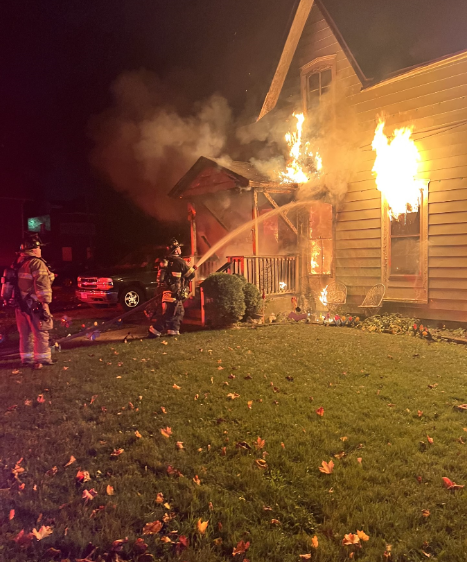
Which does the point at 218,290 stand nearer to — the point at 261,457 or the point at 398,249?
the point at 398,249

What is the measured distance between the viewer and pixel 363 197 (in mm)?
11070

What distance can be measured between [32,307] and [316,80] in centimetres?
947

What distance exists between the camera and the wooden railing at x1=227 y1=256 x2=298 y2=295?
37.8 feet

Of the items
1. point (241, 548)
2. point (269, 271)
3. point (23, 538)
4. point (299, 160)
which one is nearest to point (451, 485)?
point (241, 548)

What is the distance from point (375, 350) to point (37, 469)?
5.65 metres

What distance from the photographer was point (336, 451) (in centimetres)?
401

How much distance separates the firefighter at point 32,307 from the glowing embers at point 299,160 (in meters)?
7.46

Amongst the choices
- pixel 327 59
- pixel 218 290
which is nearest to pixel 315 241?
pixel 218 290

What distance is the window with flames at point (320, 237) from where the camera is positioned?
40.4ft

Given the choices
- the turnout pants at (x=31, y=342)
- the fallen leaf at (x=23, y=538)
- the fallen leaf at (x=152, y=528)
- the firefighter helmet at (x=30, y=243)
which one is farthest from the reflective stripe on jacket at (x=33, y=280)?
the fallen leaf at (x=152, y=528)

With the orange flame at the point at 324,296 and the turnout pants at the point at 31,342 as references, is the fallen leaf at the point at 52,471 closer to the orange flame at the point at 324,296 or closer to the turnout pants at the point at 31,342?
the turnout pants at the point at 31,342

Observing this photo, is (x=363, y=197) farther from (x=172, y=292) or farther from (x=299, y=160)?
(x=172, y=292)

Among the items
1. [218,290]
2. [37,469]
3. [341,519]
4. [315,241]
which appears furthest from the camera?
[315,241]

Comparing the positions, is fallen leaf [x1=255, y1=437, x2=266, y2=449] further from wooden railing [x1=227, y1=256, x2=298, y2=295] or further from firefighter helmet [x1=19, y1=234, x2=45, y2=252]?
wooden railing [x1=227, y1=256, x2=298, y2=295]
